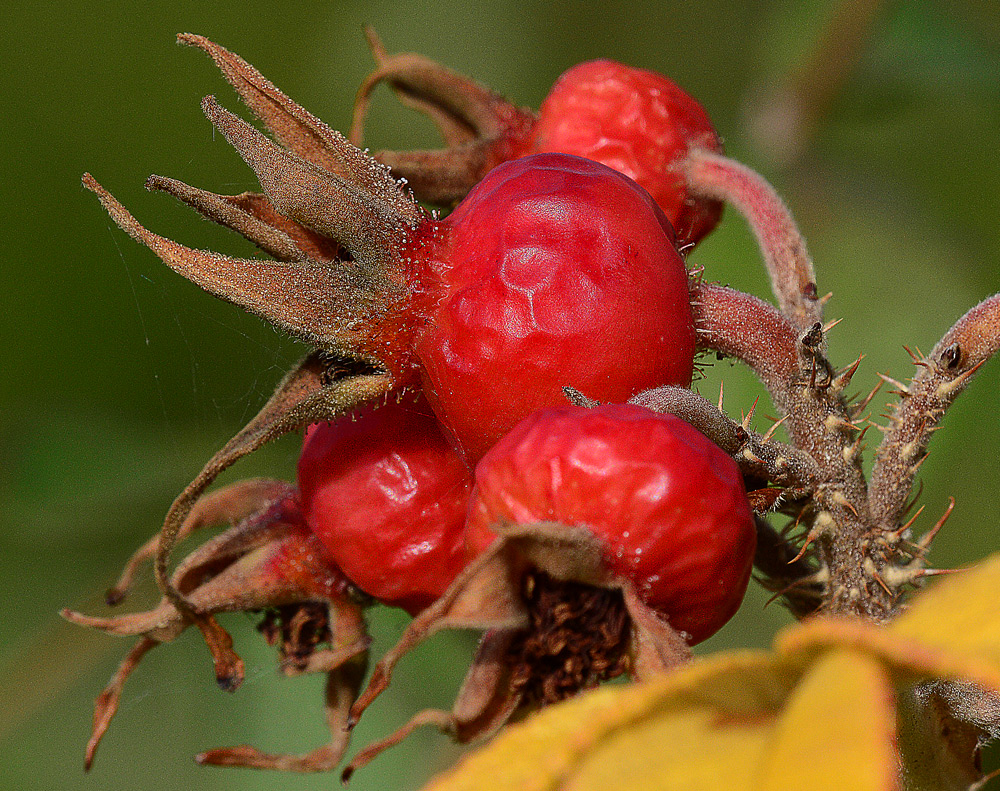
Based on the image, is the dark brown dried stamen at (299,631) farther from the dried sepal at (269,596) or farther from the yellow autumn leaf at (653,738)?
the yellow autumn leaf at (653,738)

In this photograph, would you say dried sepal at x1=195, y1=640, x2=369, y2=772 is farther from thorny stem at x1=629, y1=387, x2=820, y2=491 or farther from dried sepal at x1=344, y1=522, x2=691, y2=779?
thorny stem at x1=629, y1=387, x2=820, y2=491

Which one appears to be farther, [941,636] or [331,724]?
[331,724]

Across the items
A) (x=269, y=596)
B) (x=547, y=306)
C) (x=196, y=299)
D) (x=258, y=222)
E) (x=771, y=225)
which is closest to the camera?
(x=547, y=306)

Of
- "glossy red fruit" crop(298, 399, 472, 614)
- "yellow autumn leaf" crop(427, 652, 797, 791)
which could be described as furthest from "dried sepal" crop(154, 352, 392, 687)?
"yellow autumn leaf" crop(427, 652, 797, 791)

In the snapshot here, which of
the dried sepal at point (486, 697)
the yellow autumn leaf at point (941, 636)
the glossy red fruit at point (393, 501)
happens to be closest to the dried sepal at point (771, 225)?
the glossy red fruit at point (393, 501)

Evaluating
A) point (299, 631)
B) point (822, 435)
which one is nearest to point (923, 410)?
point (822, 435)

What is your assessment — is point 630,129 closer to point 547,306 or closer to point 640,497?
point 547,306
